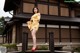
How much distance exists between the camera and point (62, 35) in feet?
58.8

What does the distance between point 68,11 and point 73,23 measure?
3.95 ft

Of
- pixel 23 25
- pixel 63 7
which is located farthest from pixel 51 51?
pixel 63 7

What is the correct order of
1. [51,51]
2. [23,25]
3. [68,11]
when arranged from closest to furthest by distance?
[51,51]
[23,25]
[68,11]

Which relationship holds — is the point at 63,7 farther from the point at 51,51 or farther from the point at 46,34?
the point at 51,51

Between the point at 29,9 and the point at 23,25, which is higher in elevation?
the point at 29,9

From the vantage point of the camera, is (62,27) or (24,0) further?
(62,27)

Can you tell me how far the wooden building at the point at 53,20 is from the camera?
16.5m

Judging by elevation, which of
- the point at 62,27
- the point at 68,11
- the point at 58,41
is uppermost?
the point at 68,11

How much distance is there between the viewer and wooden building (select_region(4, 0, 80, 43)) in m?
16.5

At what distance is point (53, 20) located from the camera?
671 inches

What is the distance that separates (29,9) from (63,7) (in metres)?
3.38

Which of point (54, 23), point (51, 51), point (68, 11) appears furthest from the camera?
point (68, 11)

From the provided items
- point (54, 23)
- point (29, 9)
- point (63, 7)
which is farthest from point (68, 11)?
point (29, 9)

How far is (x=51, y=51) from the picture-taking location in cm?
805
